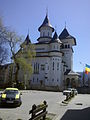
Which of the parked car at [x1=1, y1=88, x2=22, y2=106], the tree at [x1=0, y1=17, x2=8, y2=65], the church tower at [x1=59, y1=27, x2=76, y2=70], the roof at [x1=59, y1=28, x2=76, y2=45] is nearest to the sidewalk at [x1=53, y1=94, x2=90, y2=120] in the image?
the parked car at [x1=1, y1=88, x2=22, y2=106]

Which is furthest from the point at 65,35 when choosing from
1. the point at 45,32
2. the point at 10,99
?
the point at 10,99

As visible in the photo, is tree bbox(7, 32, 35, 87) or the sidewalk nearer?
the sidewalk

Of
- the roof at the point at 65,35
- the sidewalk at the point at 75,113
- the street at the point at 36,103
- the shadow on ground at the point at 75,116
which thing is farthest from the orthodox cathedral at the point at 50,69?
the shadow on ground at the point at 75,116

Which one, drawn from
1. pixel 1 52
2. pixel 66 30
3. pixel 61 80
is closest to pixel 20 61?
pixel 1 52

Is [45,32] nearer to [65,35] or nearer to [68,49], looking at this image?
[65,35]

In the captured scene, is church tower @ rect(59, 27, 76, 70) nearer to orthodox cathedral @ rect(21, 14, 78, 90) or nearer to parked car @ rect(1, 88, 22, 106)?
orthodox cathedral @ rect(21, 14, 78, 90)

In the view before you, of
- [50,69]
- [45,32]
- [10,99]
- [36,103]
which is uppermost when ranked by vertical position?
[45,32]

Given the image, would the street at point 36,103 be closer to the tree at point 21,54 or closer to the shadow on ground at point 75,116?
the shadow on ground at point 75,116

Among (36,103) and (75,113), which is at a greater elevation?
(36,103)

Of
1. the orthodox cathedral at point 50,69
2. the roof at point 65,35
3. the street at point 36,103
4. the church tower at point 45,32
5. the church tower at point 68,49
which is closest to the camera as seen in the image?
the street at point 36,103

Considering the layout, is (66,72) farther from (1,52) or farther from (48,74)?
(1,52)

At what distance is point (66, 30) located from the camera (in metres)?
88.4

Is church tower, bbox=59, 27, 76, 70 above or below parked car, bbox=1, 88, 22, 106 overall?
above

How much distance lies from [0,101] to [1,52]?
29.5 meters
